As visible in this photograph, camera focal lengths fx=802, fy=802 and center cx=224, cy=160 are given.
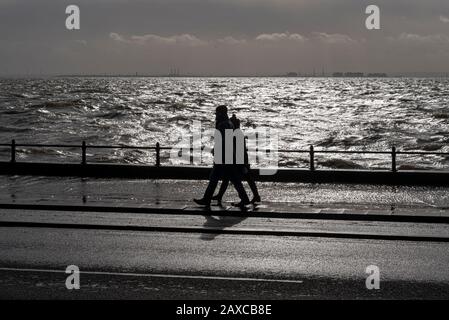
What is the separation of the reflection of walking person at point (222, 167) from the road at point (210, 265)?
3.14 m

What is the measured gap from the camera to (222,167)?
1827 centimetres

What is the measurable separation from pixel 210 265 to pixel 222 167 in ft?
20.6

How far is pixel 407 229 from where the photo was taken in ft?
52.0

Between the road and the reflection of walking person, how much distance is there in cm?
314

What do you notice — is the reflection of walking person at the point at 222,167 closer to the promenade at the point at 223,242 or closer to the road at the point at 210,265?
the promenade at the point at 223,242

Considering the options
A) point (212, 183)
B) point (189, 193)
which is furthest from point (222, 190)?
point (189, 193)

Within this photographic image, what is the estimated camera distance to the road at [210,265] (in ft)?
34.0

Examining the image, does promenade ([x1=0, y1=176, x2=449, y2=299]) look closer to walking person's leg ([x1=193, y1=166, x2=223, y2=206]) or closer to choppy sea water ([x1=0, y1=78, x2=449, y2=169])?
walking person's leg ([x1=193, y1=166, x2=223, y2=206])

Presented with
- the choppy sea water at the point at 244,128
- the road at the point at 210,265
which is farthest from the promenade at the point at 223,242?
the choppy sea water at the point at 244,128

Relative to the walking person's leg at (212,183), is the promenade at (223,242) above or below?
below

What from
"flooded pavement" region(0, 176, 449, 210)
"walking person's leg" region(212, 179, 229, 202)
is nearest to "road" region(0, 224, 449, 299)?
"walking person's leg" region(212, 179, 229, 202)

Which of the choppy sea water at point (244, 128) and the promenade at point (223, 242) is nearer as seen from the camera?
the promenade at point (223, 242)

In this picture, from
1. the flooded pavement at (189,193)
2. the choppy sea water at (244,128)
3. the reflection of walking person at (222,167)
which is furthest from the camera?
the choppy sea water at (244,128)
